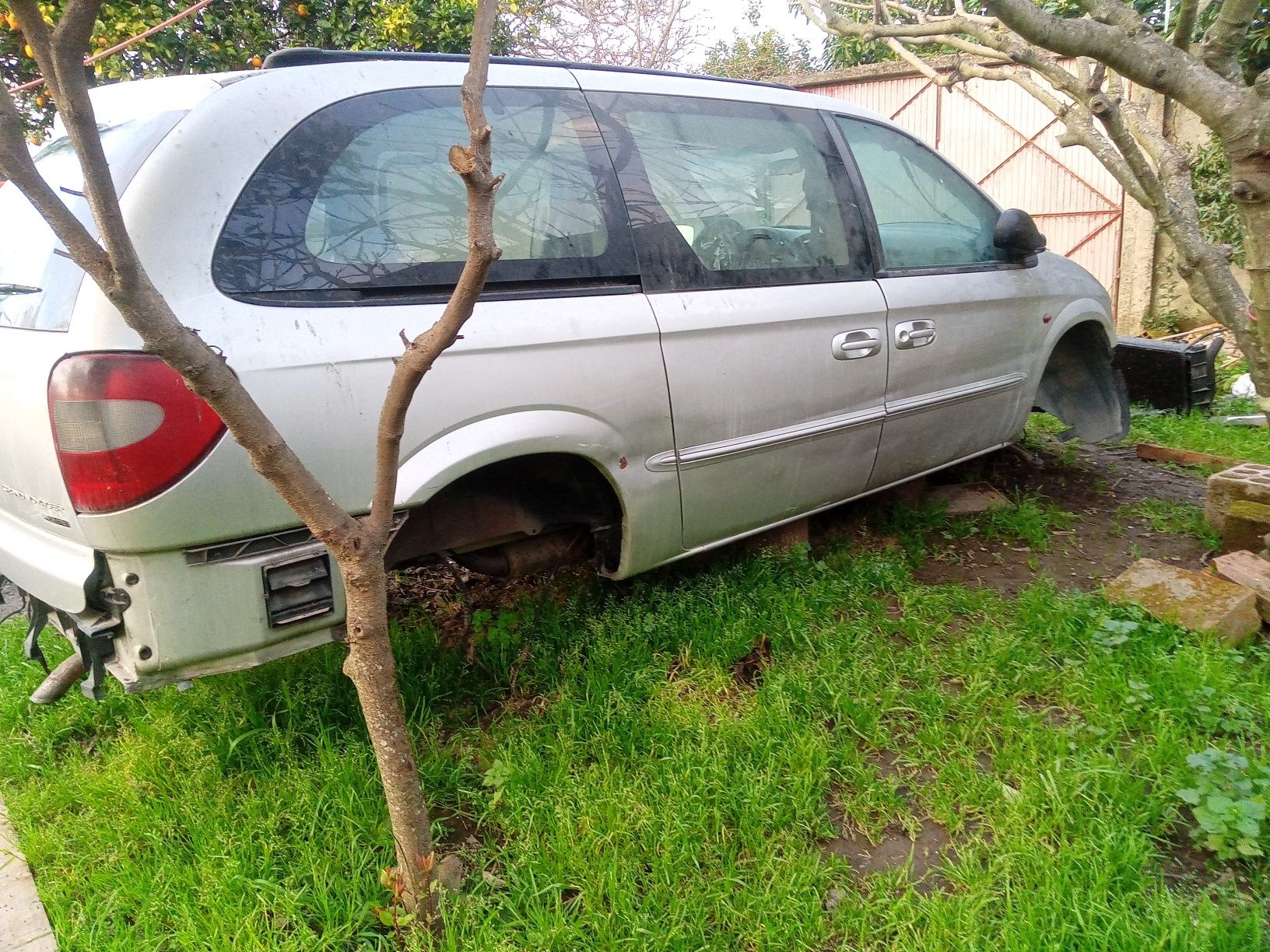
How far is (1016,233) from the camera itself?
3.71 m

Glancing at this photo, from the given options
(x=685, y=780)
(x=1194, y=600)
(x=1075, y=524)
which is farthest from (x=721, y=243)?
(x=1075, y=524)

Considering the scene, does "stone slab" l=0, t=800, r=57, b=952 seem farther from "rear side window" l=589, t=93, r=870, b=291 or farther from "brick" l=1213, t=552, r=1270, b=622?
"brick" l=1213, t=552, r=1270, b=622

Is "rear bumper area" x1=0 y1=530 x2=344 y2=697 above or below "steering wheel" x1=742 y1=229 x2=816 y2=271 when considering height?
below

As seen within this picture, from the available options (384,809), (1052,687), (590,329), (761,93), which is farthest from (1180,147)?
(384,809)

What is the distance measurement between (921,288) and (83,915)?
331 cm

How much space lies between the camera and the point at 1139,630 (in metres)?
2.96

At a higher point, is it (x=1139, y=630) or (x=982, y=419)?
(x=982, y=419)

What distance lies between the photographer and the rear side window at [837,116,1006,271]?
3.55m

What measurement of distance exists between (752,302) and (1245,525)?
2.21 meters

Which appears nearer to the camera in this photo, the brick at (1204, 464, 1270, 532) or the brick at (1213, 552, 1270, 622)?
the brick at (1213, 552, 1270, 622)

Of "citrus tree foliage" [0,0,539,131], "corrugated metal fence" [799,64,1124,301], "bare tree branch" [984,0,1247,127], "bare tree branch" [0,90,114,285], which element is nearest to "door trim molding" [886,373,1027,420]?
"bare tree branch" [984,0,1247,127]

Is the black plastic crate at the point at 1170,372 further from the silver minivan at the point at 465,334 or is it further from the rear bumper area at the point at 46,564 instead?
the rear bumper area at the point at 46,564

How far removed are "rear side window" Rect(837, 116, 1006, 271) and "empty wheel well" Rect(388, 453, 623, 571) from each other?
1561mm

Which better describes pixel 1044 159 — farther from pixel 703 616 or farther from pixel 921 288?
pixel 703 616
